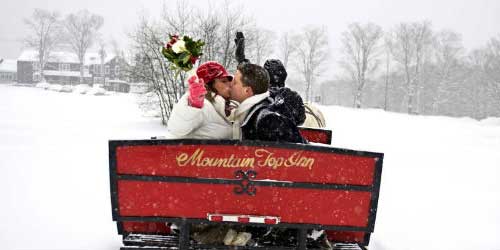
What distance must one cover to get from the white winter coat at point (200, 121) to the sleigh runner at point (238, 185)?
0.14 meters

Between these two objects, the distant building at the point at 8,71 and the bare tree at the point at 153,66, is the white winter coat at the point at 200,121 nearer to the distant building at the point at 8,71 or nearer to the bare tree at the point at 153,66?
the bare tree at the point at 153,66

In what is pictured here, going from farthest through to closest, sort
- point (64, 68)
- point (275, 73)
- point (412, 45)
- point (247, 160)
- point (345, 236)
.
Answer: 1. point (64, 68)
2. point (412, 45)
3. point (275, 73)
4. point (345, 236)
5. point (247, 160)

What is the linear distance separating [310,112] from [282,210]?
318 cm

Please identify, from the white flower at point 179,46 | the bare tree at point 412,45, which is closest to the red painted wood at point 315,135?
the white flower at point 179,46

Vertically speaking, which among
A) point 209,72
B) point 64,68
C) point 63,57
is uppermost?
point 63,57

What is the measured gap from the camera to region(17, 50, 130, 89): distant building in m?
66.1

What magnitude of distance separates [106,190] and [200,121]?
13.5ft

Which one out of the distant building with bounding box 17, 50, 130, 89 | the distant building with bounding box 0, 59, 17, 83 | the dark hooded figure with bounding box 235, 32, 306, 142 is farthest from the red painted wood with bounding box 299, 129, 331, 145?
the distant building with bounding box 0, 59, 17, 83

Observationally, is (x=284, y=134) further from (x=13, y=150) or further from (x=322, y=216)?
(x=13, y=150)

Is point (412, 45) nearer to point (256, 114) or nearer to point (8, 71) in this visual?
point (256, 114)

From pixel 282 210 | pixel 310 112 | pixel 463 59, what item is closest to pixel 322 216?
pixel 282 210

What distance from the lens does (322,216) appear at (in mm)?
2984

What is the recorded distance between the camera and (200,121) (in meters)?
2.91

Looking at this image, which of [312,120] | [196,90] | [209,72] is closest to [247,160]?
[196,90]
